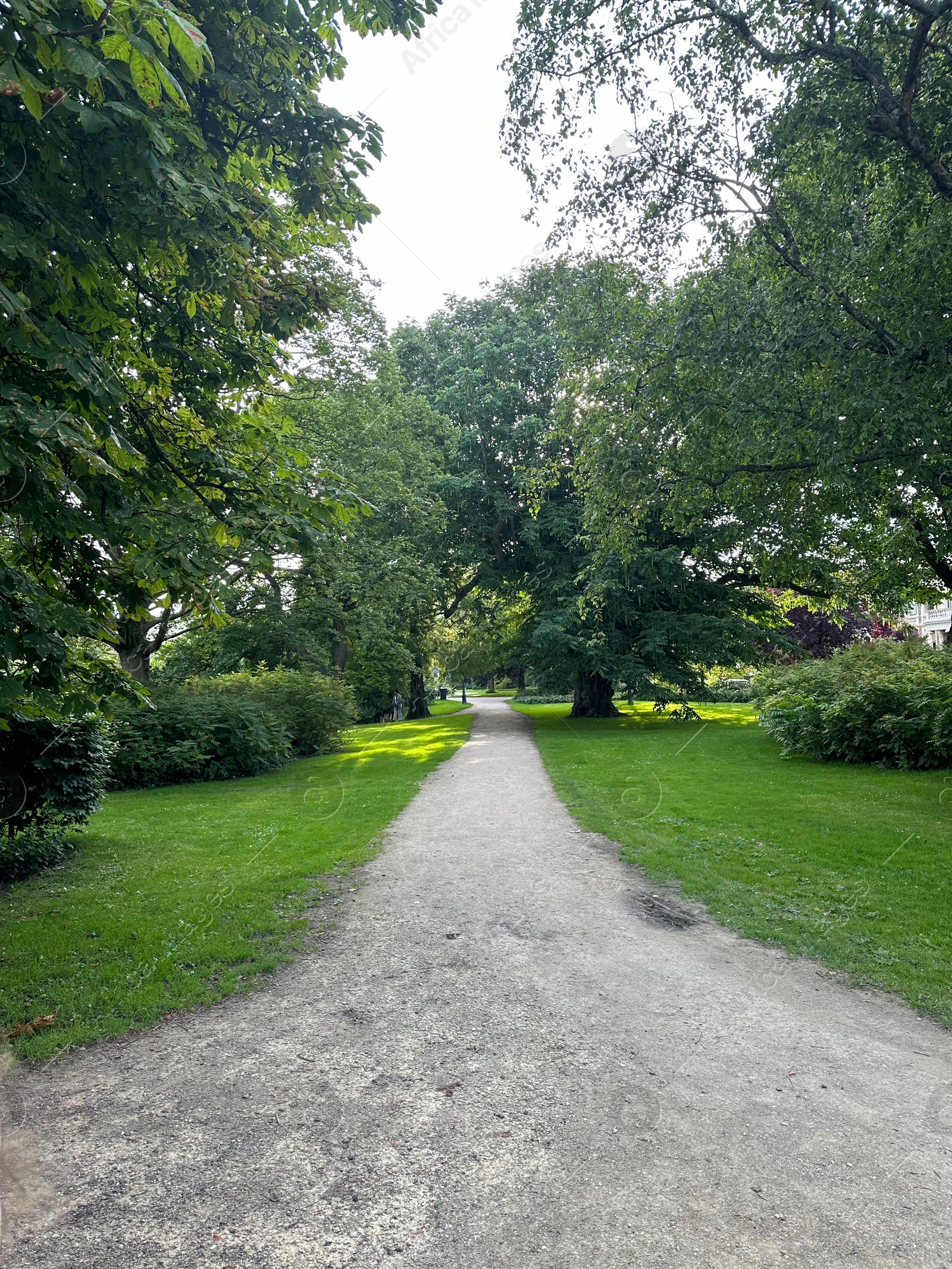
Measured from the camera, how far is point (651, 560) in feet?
70.3

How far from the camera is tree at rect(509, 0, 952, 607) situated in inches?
278

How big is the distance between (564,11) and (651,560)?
577 inches

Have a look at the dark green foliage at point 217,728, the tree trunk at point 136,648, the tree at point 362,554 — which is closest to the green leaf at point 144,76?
the dark green foliage at point 217,728

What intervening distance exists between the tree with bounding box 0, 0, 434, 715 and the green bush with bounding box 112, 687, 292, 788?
9026 mm

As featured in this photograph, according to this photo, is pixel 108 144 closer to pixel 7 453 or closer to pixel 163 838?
pixel 7 453

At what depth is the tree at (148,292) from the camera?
3510 mm

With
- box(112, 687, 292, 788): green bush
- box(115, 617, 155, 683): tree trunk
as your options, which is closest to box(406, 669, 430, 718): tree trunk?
box(115, 617, 155, 683): tree trunk

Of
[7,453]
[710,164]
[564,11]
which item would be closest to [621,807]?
[710,164]

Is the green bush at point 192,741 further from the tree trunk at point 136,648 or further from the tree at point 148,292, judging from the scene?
the tree at point 148,292

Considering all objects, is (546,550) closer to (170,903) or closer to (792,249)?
(792,249)

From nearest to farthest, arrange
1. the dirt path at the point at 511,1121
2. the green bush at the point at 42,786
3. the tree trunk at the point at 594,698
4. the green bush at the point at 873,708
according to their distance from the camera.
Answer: the dirt path at the point at 511,1121, the green bush at the point at 42,786, the green bush at the point at 873,708, the tree trunk at the point at 594,698

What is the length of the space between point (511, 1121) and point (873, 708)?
12804mm

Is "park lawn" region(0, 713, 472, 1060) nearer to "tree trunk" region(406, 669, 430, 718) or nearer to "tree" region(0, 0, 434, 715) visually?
"tree" region(0, 0, 434, 715)

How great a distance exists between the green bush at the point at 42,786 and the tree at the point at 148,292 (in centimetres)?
316
